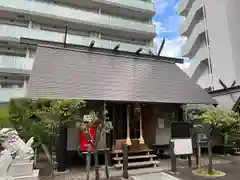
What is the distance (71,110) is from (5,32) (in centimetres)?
1322

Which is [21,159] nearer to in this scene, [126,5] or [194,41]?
[194,41]

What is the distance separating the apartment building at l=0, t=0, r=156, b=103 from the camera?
15.1 metres

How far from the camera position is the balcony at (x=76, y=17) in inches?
647

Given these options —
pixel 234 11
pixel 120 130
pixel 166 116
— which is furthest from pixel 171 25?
pixel 120 130

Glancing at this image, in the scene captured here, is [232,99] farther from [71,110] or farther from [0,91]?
[0,91]

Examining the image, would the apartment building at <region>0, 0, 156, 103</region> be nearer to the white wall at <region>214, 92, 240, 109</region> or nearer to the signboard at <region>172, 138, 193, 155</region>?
the white wall at <region>214, 92, 240, 109</region>

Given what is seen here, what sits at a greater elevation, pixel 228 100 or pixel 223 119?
pixel 228 100

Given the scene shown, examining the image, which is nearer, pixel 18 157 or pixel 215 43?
pixel 18 157

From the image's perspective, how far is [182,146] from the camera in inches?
247

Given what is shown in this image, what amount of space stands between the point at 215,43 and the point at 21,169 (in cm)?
1765

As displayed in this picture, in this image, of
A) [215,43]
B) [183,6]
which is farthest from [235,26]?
[183,6]

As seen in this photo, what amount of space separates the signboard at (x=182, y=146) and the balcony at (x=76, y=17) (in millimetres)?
15986

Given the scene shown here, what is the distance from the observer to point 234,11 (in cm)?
1537

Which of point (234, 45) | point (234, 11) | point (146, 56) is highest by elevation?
point (234, 11)
